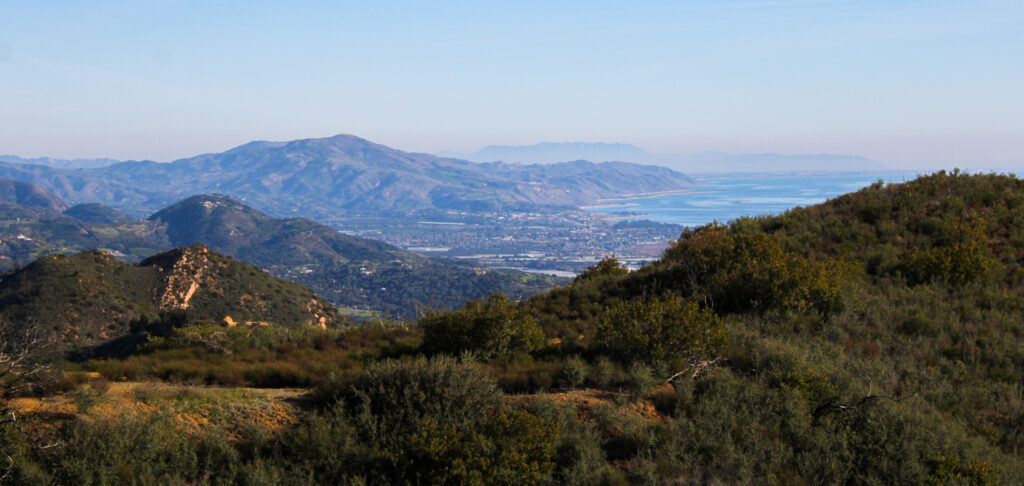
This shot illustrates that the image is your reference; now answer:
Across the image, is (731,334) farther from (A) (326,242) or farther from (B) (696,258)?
(A) (326,242)

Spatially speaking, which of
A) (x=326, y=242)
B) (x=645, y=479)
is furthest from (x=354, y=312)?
(x=645, y=479)

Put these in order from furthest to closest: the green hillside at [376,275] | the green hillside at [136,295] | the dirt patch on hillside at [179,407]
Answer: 1. the green hillside at [376,275]
2. the green hillside at [136,295]
3. the dirt patch on hillside at [179,407]

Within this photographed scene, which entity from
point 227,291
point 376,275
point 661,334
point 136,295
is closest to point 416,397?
point 661,334

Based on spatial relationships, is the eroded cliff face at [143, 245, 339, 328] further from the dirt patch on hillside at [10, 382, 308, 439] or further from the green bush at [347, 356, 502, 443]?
the green bush at [347, 356, 502, 443]

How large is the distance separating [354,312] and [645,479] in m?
110

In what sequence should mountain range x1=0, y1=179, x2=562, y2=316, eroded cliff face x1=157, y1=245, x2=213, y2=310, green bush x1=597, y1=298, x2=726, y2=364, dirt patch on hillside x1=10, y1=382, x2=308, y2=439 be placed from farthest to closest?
1. mountain range x1=0, y1=179, x2=562, y2=316
2. eroded cliff face x1=157, y1=245, x2=213, y2=310
3. green bush x1=597, y1=298, x2=726, y2=364
4. dirt patch on hillside x1=10, y1=382, x2=308, y2=439

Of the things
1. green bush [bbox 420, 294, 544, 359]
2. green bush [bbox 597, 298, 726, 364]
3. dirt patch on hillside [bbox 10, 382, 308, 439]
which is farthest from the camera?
green bush [bbox 420, 294, 544, 359]

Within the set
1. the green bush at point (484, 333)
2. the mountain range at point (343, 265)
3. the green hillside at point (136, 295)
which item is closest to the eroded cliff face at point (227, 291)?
the green hillside at point (136, 295)

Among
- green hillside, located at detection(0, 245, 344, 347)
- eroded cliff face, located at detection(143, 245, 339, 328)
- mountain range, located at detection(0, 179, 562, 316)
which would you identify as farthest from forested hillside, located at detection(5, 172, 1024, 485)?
mountain range, located at detection(0, 179, 562, 316)

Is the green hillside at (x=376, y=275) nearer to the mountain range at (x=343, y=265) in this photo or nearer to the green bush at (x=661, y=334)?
the mountain range at (x=343, y=265)

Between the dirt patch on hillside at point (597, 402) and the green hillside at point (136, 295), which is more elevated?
the dirt patch on hillside at point (597, 402)

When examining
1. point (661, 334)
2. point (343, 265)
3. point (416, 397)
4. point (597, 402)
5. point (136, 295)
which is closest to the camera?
point (416, 397)

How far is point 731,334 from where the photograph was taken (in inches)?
389

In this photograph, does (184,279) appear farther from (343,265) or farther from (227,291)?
(343,265)
